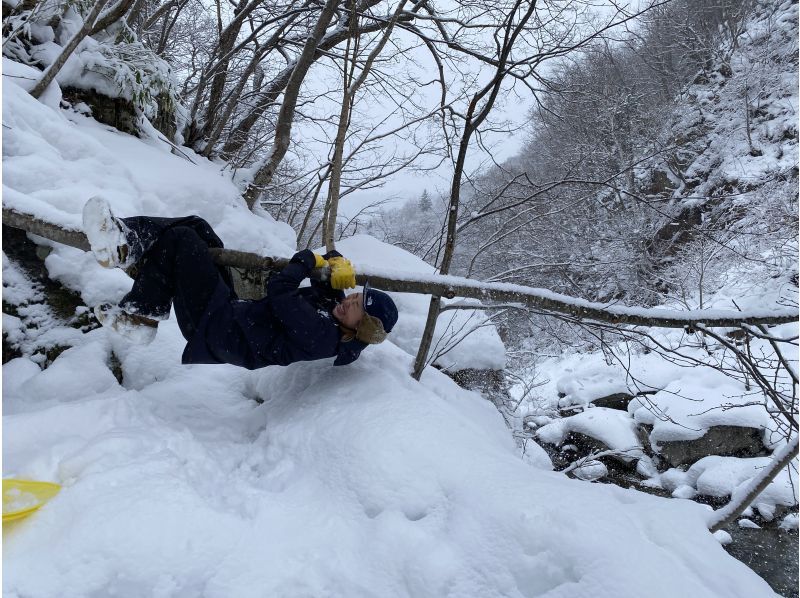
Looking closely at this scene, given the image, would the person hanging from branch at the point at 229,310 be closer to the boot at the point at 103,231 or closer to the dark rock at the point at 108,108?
the boot at the point at 103,231

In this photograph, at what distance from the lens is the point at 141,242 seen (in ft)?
7.38

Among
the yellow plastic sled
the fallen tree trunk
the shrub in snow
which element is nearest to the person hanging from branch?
the fallen tree trunk

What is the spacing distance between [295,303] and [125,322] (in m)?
0.94

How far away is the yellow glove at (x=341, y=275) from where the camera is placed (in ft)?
7.52

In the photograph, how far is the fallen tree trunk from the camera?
229 cm

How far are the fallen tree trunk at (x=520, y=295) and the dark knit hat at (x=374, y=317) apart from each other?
8 cm

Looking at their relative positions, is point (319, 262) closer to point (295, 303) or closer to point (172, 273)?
point (295, 303)

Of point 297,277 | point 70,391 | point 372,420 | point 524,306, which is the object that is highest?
point 524,306

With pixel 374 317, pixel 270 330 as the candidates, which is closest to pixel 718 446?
pixel 374 317

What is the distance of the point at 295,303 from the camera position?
2.31 m

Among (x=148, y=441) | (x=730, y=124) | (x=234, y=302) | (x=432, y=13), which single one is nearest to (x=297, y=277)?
(x=234, y=302)

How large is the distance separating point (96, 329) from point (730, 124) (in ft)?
60.0

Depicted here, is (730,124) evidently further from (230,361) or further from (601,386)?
(230,361)

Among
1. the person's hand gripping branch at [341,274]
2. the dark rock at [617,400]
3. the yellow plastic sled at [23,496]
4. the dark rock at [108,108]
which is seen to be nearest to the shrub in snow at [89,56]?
the dark rock at [108,108]
